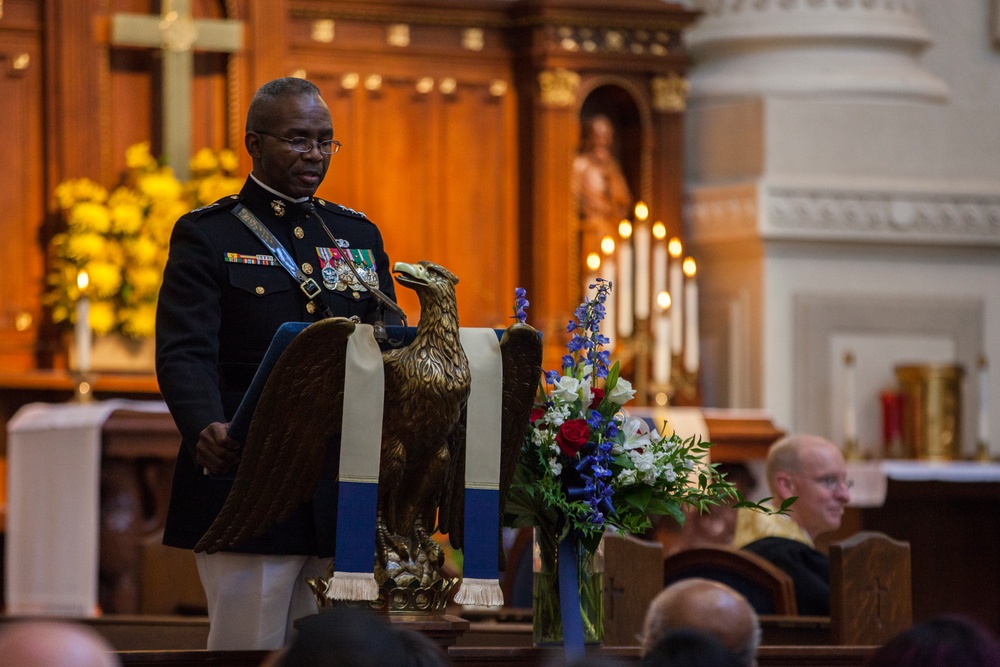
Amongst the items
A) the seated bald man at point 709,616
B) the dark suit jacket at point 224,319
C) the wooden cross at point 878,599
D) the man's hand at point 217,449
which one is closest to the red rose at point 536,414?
the dark suit jacket at point 224,319

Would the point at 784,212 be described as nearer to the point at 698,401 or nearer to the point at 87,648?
the point at 698,401

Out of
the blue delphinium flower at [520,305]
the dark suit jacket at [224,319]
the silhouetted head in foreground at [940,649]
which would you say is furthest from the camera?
the blue delphinium flower at [520,305]

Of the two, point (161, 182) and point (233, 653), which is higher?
point (161, 182)

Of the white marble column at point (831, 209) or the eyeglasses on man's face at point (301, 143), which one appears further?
the white marble column at point (831, 209)

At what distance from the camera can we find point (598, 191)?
352 inches

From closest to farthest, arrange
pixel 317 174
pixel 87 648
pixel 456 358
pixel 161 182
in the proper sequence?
pixel 87 648
pixel 456 358
pixel 317 174
pixel 161 182

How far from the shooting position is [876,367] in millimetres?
8977

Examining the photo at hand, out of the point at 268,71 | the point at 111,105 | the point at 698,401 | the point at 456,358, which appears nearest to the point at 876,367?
the point at 698,401

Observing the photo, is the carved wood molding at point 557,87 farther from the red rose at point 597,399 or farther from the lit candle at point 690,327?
the red rose at point 597,399

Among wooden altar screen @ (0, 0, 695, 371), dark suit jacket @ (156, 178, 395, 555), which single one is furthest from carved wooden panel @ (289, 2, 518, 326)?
dark suit jacket @ (156, 178, 395, 555)

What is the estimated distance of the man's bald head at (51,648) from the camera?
6.49ft

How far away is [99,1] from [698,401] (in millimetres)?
3606

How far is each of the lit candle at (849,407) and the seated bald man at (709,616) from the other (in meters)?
5.84

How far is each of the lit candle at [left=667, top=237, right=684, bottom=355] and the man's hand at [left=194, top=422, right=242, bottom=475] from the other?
504cm
